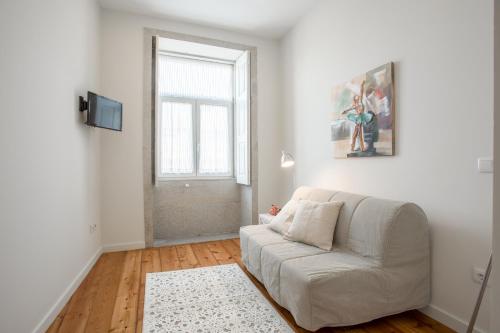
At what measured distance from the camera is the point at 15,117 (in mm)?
1539

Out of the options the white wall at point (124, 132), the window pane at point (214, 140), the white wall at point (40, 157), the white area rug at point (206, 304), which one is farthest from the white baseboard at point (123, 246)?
the window pane at point (214, 140)

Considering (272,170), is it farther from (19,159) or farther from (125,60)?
(19,159)

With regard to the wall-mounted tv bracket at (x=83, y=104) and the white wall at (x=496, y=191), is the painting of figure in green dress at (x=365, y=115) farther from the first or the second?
the wall-mounted tv bracket at (x=83, y=104)

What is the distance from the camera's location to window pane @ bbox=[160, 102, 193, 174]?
13.6 ft

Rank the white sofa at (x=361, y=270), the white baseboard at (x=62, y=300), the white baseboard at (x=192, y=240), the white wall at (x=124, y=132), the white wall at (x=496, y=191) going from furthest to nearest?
the white baseboard at (x=192, y=240) < the white wall at (x=124, y=132) < the white baseboard at (x=62, y=300) < the white sofa at (x=361, y=270) < the white wall at (x=496, y=191)

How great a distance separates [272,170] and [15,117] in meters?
3.22

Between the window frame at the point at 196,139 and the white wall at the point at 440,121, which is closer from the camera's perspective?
the white wall at the point at 440,121

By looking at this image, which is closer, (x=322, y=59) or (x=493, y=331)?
(x=493, y=331)

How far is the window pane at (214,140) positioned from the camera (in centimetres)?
438

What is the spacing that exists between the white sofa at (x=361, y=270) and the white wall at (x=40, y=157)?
1.60 m

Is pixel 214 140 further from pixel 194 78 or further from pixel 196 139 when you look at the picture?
pixel 194 78

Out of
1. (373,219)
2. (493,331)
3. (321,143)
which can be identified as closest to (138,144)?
(321,143)

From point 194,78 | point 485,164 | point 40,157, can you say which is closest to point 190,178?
point 194,78

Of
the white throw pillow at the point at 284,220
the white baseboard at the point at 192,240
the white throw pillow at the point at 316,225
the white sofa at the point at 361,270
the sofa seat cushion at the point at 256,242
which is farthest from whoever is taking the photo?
the white baseboard at the point at 192,240
